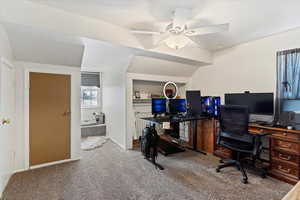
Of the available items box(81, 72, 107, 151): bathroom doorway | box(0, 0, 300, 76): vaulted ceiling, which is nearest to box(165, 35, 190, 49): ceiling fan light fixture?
box(0, 0, 300, 76): vaulted ceiling

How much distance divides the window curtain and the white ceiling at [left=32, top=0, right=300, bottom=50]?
1.60 ft

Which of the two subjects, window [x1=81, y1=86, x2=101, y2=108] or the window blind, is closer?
the window blind

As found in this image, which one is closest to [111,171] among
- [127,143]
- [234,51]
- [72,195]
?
[72,195]

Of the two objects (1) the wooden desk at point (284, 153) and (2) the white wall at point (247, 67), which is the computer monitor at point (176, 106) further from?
(1) the wooden desk at point (284, 153)

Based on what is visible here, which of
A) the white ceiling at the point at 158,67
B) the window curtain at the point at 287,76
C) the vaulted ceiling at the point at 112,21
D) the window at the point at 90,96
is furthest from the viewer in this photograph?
the window at the point at 90,96

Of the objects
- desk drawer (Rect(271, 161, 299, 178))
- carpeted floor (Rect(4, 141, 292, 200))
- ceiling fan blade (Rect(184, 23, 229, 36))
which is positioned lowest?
carpeted floor (Rect(4, 141, 292, 200))

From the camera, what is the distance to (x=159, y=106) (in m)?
3.64

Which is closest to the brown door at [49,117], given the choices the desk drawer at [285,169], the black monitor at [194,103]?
the black monitor at [194,103]

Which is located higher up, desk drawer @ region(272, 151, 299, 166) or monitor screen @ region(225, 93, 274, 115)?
monitor screen @ region(225, 93, 274, 115)

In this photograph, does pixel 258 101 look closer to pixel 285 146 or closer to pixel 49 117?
pixel 285 146

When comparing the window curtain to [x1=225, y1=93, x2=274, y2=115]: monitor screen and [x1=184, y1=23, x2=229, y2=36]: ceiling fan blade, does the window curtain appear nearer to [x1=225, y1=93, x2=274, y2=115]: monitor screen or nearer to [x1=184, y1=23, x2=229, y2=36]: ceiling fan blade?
[x1=225, y1=93, x2=274, y2=115]: monitor screen

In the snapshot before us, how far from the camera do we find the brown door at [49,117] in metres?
2.74

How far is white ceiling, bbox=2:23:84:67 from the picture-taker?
2037 millimetres

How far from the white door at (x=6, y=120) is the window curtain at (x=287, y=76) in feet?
14.5
